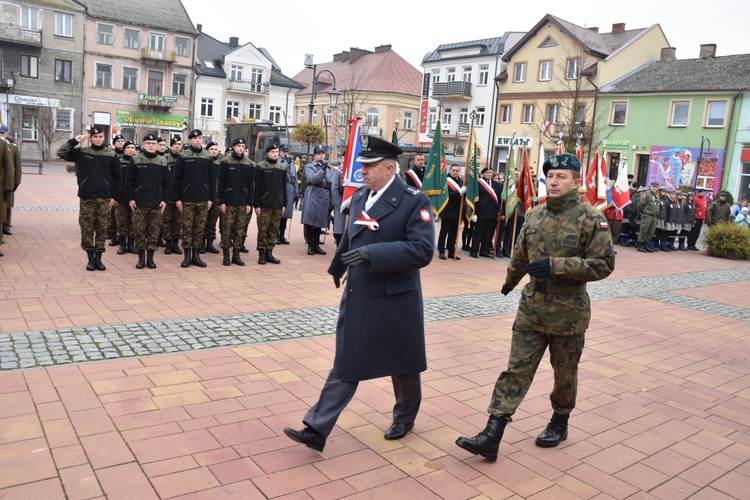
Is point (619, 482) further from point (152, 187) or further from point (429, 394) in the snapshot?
point (152, 187)

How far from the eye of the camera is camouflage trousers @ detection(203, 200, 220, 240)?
35.6ft

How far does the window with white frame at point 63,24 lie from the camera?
4556 centimetres

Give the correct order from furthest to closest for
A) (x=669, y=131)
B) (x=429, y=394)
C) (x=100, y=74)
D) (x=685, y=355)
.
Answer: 1. (x=100, y=74)
2. (x=669, y=131)
3. (x=685, y=355)
4. (x=429, y=394)

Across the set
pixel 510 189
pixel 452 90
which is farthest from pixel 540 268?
pixel 452 90

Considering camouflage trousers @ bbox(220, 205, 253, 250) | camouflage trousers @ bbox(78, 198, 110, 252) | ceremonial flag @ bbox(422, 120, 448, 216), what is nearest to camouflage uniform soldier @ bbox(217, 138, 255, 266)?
camouflage trousers @ bbox(220, 205, 253, 250)

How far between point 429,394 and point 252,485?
1.98m

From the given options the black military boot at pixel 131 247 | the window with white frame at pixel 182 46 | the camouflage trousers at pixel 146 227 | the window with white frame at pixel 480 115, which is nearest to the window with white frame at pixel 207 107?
the window with white frame at pixel 182 46

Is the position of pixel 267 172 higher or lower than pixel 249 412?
higher

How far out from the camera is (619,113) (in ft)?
130

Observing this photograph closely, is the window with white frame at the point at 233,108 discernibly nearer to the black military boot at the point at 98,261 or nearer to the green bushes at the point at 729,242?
the green bushes at the point at 729,242

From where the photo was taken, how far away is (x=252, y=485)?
3.52m

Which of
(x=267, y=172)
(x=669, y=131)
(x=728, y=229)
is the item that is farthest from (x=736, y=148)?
(x=267, y=172)

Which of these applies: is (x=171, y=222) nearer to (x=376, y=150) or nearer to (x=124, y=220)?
(x=124, y=220)

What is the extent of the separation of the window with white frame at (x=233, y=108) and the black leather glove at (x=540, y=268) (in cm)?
5513
